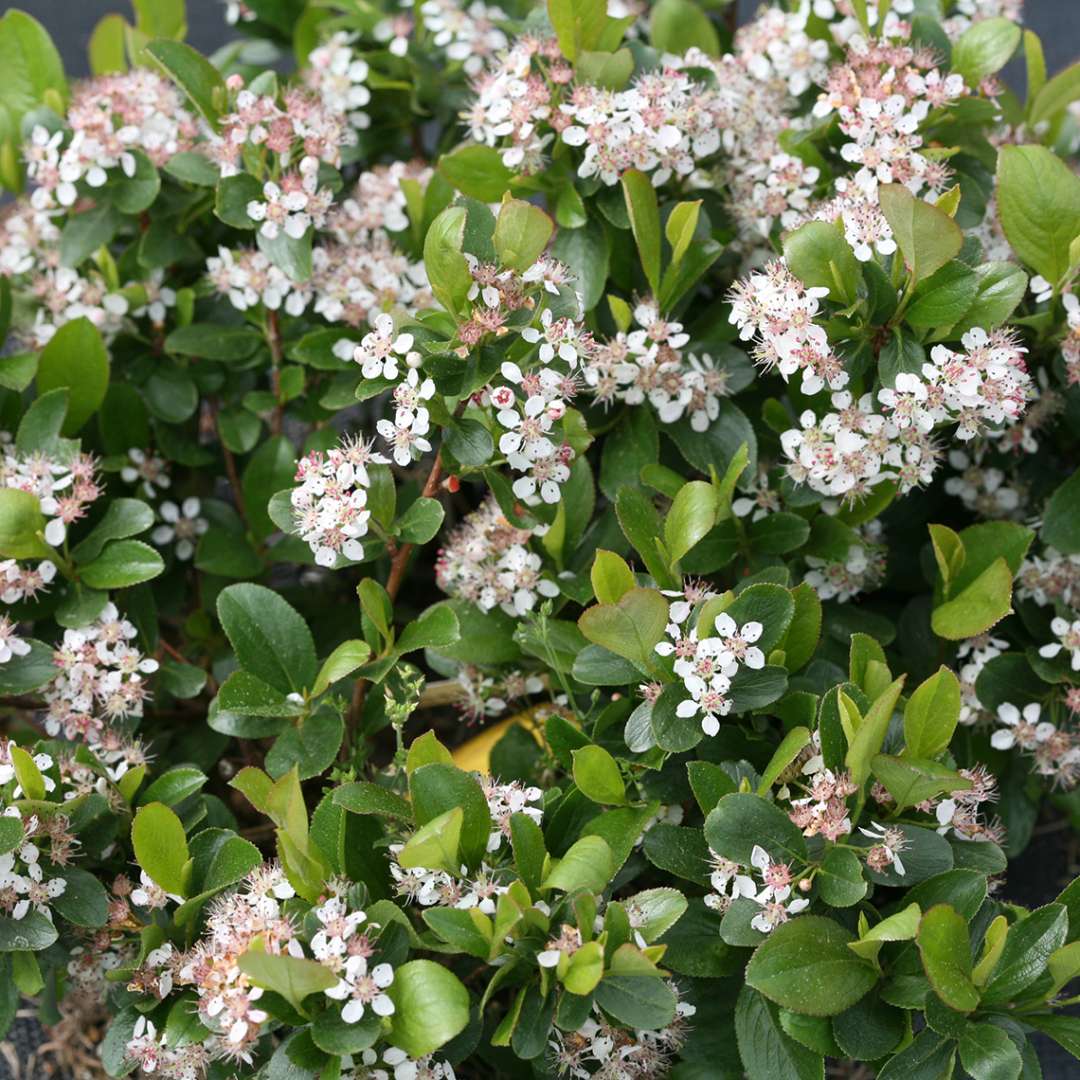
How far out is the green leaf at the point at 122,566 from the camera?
942mm

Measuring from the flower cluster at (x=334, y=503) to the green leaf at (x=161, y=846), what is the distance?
17cm

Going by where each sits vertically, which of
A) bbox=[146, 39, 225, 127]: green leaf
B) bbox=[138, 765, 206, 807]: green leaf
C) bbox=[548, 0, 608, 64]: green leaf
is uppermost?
bbox=[548, 0, 608, 64]: green leaf

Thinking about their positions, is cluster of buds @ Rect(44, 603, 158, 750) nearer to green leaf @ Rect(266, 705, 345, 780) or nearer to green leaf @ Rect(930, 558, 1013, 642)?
green leaf @ Rect(266, 705, 345, 780)

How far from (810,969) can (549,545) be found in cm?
33

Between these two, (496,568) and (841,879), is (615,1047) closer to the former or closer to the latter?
(841,879)

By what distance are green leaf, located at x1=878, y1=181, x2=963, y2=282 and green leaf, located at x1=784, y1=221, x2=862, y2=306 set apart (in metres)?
0.03

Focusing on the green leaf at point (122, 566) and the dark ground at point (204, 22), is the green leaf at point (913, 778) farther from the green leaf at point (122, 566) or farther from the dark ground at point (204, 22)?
the dark ground at point (204, 22)

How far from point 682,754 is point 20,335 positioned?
64cm

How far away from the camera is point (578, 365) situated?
0.84 metres

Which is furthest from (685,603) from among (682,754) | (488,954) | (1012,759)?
(1012,759)

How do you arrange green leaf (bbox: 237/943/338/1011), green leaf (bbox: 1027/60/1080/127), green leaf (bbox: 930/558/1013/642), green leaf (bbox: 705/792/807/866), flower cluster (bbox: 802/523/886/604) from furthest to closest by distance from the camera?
green leaf (bbox: 1027/60/1080/127)
flower cluster (bbox: 802/523/886/604)
green leaf (bbox: 930/558/1013/642)
green leaf (bbox: 705/792/807/866)
green leaf (bbox: 237/943/338/1011)

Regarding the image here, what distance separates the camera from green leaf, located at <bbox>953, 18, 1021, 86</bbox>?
1.02 meters

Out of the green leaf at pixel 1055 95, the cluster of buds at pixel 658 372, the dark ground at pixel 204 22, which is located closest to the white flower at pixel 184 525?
the cluster of buds at pixel 658 372

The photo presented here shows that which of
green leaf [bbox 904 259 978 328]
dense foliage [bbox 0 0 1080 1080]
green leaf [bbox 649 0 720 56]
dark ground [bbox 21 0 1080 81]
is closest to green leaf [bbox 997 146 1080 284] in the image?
dense foliage [bbox 0 0 1080 1080]
